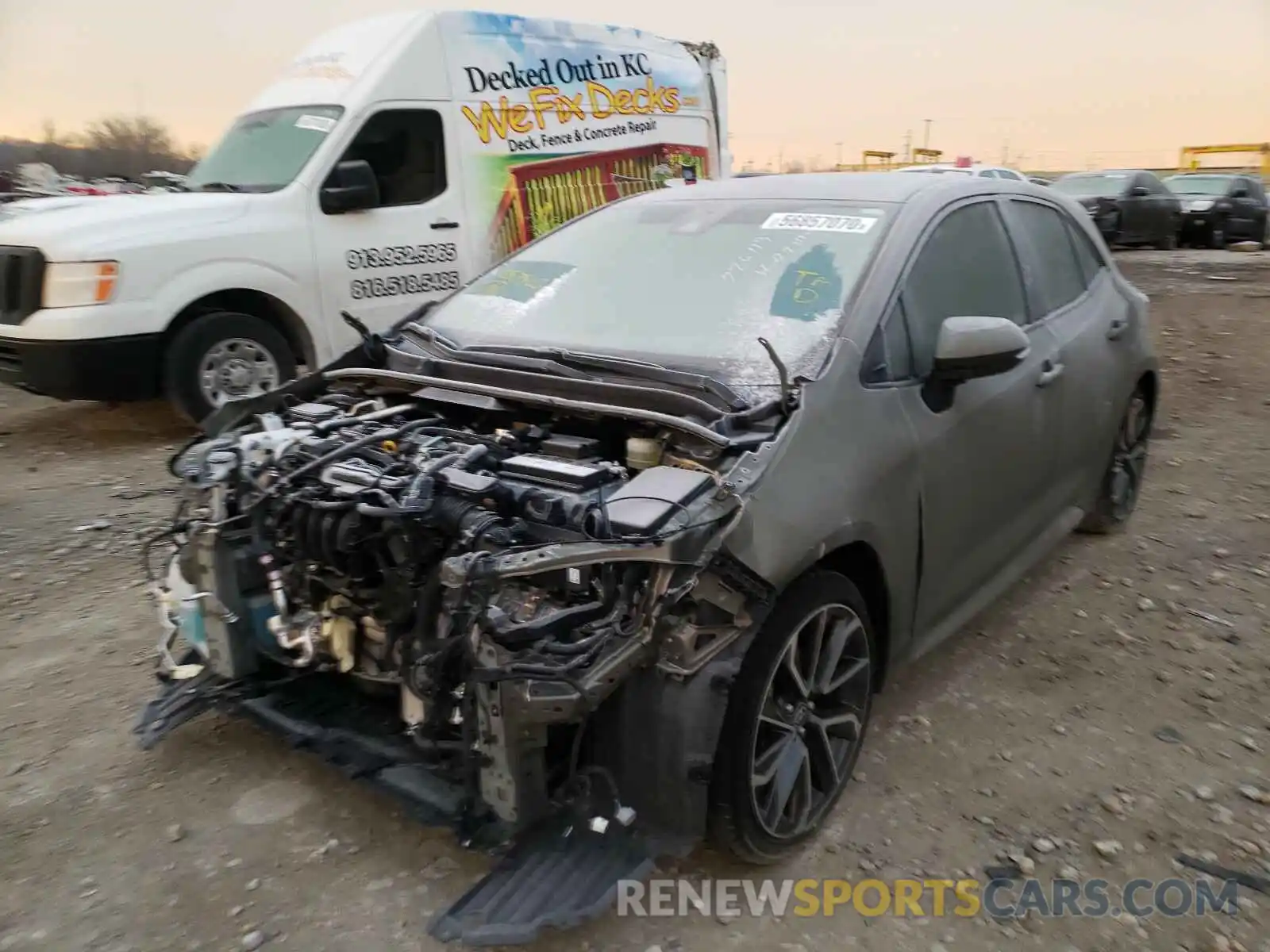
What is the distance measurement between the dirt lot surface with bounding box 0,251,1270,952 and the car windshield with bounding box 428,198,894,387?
1.37 meters

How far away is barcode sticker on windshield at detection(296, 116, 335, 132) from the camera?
6766 mm

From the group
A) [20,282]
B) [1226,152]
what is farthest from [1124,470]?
[1226,152]

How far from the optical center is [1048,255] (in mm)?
3947

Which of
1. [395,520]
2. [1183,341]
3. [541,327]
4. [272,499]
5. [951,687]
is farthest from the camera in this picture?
[1183,341]

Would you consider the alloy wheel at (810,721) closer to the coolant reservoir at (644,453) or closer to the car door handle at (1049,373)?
the coolant reservoir at (644,453)

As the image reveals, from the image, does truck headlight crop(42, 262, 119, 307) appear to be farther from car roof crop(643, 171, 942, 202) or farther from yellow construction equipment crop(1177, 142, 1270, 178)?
yellow construction equipment crop(1177, 142, 1270, 178)

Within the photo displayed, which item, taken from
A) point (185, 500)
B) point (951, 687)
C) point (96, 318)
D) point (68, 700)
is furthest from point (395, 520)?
point (96, 318)

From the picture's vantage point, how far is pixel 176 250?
6.12 m

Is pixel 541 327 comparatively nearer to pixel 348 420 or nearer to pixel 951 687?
pixel 348 420

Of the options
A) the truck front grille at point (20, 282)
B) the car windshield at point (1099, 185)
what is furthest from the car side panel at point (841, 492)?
the car windshield at point (1099, 185)

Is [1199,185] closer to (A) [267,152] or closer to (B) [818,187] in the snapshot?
(A) [267,152]

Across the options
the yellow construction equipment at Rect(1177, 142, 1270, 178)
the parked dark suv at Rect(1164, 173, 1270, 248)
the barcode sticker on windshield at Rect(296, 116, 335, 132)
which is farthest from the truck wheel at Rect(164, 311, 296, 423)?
the yellow construction equipment at Rect(1177, 142, 1270, 178)

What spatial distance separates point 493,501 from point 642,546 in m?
0.49

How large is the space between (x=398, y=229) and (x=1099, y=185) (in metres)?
13.7
